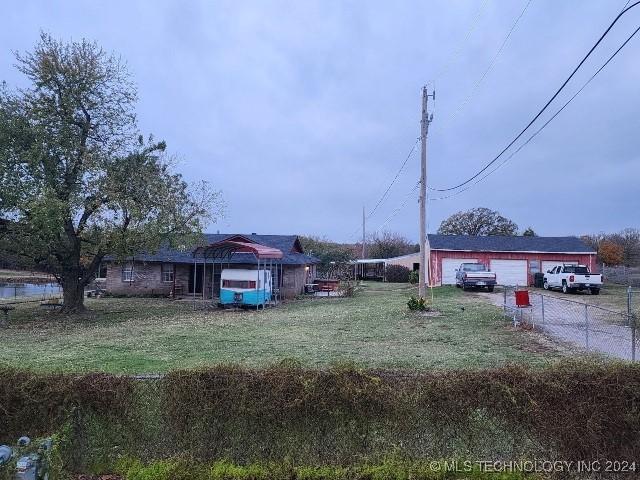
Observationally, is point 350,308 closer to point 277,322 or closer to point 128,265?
point 277,322

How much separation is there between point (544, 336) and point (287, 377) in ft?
34.2

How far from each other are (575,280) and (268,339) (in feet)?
67.7

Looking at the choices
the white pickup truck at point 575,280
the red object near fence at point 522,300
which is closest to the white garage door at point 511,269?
the white pickup truck at point 575,280

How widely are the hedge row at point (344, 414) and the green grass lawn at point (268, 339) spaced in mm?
1506

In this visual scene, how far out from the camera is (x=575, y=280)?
1038 inches

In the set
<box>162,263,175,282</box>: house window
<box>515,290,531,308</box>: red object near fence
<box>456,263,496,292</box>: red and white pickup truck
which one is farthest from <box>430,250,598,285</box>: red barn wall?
<box>515,290,531,308</box>: red object near fence

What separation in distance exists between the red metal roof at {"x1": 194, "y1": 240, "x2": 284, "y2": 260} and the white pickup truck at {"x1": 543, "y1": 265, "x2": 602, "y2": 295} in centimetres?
1619

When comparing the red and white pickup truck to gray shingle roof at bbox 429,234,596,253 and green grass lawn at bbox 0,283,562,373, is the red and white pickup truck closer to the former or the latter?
gray shingle roof at bbox 429,234,596,253

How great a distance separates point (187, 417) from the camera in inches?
161

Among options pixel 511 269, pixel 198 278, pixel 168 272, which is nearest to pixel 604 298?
pixel 511 269

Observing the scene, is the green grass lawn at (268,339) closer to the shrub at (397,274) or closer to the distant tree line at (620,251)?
the shrub at (397,274)

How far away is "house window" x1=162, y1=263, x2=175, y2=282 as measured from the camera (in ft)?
98.5

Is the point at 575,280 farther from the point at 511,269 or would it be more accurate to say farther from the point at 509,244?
the point at 509,244

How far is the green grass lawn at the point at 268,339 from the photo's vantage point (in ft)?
31.0
